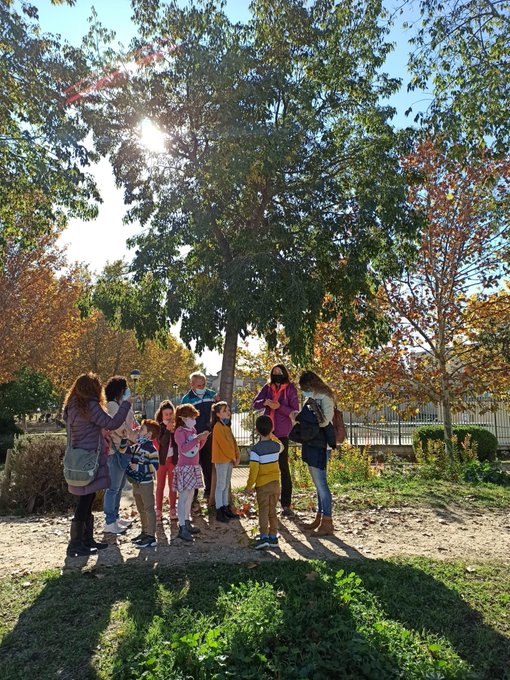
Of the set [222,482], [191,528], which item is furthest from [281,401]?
[191,528]

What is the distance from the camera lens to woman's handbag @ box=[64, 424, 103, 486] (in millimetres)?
5367

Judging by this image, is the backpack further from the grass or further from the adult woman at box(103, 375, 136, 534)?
the adult woman at box(103, 375, 136, 534)

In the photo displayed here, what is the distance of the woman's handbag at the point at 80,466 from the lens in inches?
211

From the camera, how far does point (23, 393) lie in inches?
920

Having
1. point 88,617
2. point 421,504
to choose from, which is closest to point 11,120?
point 88,617

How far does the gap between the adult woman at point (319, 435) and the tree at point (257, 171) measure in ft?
5.54

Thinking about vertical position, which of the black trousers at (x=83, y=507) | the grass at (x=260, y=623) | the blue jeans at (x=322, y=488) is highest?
the blue jeans at (x=322, y=488)

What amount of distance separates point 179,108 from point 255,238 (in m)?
2.48

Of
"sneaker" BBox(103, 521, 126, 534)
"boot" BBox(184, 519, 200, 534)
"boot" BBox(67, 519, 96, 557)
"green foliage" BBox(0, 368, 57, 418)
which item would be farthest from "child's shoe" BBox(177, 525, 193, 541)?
"green foliage" BBox(0, 368, 57, 418)

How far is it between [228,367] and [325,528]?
2.87 metres

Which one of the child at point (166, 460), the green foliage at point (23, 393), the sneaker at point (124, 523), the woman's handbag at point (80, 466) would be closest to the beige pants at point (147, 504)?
the woman's handbag at point (80, 466)

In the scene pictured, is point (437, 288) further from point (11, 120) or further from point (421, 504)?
point (11, 120)

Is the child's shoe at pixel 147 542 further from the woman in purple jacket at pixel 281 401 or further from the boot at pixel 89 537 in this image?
the woman in purple jacket at pixel 281 401

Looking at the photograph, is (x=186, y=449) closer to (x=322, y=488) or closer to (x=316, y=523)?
(x=322, y=488)
